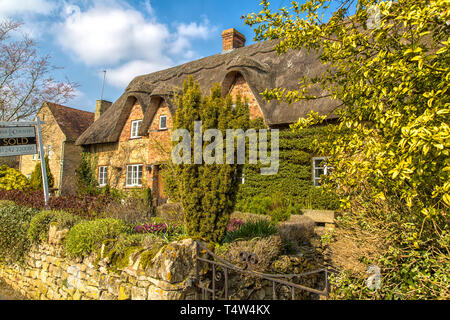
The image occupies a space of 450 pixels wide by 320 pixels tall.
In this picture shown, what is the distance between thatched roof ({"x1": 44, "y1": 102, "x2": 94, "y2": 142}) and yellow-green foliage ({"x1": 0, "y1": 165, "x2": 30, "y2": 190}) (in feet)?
22.3

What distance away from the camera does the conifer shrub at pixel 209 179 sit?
17.9 feet

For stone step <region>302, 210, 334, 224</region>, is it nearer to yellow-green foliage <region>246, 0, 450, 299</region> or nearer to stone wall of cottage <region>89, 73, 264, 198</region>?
yellow-green foliage <region>246, 0, 450, 299</region>

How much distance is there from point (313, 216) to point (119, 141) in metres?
12.5

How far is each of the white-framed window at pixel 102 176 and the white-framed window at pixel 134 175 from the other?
2.06 metres

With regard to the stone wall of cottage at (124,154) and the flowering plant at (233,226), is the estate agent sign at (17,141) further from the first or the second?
the stone wall of cottage at (124,154)

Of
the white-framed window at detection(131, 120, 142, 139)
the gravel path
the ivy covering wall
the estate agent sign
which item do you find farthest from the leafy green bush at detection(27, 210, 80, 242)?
the white-framed window at detection(131, 120, 142, 139)

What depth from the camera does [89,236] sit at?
4996mm

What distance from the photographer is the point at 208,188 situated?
5535 millimetres

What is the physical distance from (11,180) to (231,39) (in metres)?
13.0

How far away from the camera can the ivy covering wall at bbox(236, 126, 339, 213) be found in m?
10.2

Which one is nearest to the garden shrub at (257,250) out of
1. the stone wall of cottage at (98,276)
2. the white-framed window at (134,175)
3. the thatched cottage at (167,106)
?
the stone wall of cottage at (98,276)

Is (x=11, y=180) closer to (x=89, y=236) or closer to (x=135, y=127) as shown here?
(x=135, y=127)
